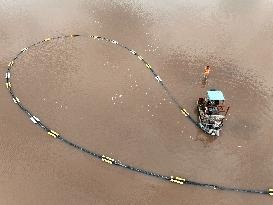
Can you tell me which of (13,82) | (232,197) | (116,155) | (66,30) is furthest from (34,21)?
(232,197)

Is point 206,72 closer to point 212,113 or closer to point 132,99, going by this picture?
point 212,113

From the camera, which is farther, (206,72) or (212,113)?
(206,72)

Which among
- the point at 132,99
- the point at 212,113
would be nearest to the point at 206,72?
the point at 212,113

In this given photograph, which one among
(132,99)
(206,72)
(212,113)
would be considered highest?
(206,72)

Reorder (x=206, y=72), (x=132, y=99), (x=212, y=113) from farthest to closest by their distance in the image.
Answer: (x=206, y=72), (x=132, y=99), (x=212, y=113)

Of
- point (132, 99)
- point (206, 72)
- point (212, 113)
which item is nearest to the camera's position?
point (212, 113)

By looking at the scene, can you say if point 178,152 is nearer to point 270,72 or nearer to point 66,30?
point 270,72
